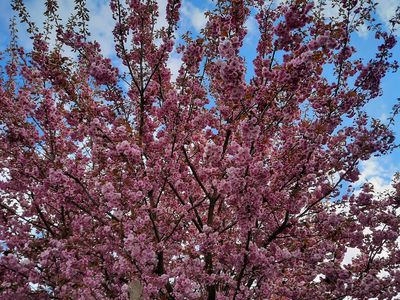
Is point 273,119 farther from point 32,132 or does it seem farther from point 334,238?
point 32,132

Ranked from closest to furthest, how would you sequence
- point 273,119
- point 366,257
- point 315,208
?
point 273,119 → point 315,208 → point 366,257

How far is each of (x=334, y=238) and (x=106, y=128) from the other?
5.52 metres

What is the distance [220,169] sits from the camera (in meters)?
8.10

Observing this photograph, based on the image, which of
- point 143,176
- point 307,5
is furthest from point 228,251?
point 307,5

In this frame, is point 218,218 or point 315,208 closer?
point 315,208

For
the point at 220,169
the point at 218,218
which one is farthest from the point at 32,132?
the point at 218,218

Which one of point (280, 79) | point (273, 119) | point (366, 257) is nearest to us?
point (280, 79)

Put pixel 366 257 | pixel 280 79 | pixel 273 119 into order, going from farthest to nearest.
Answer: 1. pixel 366 257
2. pixel 273 119
3. pixel 280 79

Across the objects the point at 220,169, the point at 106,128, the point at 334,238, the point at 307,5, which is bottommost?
the point at 334,238

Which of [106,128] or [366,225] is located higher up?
[106,128]

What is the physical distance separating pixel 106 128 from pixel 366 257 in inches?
311

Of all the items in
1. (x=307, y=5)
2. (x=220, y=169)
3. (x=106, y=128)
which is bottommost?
(x=220, y=169)

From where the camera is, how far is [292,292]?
336 inches

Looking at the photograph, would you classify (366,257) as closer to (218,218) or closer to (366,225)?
(366,225)
